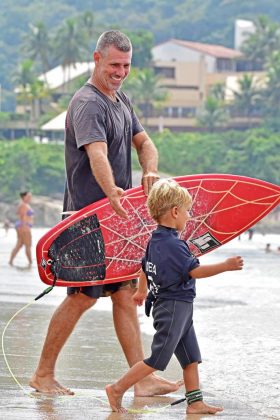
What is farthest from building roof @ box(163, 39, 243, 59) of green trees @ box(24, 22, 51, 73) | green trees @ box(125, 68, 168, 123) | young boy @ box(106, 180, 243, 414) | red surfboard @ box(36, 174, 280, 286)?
young boy @ box(106, 180, 243, 414)

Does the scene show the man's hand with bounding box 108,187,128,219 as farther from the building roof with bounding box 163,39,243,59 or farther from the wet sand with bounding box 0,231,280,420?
the building roof with bounding box 163,39,243,59

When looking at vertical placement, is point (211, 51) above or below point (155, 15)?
below

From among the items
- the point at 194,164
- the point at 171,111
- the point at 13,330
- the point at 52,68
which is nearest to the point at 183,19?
the point at 52,68

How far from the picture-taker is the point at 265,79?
4353 inches

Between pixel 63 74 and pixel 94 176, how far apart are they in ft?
358

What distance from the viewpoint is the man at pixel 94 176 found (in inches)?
229

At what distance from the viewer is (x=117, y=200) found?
5.64 m

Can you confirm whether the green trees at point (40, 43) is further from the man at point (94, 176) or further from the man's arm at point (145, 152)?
the man at point (94, 176)

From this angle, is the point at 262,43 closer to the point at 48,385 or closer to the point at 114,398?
the point at 48,385

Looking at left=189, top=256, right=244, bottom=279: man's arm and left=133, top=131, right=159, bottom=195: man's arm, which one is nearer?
left=189, top=256, right=244, bottom=279: man's arm

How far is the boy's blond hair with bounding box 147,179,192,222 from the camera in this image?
17.0 feet

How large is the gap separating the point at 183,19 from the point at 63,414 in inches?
6395

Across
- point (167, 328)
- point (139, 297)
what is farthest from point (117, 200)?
Answer: point (167, 328)

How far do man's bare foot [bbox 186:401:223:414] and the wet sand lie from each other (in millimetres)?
41
